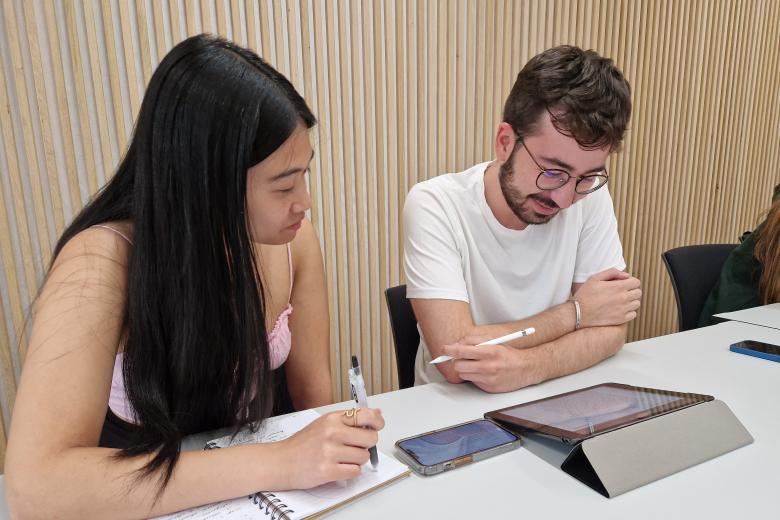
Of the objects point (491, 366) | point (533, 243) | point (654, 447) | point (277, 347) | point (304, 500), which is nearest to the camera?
point (304, 500)

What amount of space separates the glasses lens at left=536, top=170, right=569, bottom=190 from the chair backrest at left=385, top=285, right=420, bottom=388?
1.80 ft

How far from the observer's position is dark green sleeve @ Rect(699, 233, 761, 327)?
2.20 m

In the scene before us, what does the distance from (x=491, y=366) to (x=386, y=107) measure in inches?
70.8

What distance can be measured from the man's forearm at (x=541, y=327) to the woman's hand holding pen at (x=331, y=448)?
0.58m

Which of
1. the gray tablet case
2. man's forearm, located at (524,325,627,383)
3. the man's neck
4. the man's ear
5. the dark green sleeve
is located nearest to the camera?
the gray tablet case

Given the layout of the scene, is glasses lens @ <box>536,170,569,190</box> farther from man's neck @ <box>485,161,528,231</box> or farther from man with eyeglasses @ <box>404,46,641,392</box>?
man's neck @ <box>485,161,528,231</box>

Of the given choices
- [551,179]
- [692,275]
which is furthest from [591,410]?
[692,275]

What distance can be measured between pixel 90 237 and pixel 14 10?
5.11 ft

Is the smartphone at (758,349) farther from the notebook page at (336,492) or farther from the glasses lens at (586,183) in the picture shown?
the notebook page at (336,492)

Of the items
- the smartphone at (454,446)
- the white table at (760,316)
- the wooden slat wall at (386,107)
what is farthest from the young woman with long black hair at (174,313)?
the white table at (760,316)

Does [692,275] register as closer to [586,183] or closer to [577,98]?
[586,183]

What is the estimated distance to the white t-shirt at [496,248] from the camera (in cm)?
163

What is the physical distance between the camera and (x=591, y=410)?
3.61 feet

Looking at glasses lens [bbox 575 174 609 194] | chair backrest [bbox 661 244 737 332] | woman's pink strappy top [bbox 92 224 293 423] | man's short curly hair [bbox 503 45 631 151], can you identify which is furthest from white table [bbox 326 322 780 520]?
chair backrest [bbox 661 244 737 332]
